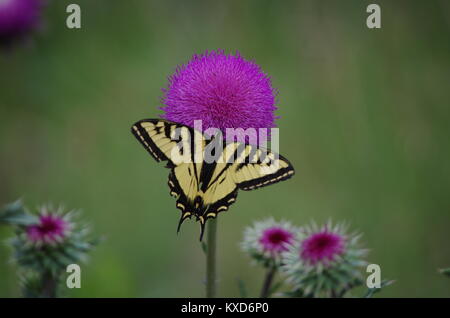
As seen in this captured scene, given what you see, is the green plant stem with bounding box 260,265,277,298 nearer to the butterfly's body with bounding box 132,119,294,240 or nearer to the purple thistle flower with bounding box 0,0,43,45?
the butterfly's body with bounding box 132,119,294,240

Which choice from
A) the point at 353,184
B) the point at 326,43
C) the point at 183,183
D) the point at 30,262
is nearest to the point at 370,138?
the point at 353,184

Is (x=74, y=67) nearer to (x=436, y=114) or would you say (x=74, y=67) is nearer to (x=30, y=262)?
(x=30, y=262)

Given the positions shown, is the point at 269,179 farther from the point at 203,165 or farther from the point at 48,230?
the point at 48,230

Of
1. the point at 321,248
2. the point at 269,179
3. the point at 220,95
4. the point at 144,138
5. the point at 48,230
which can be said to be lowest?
the point at 321,248

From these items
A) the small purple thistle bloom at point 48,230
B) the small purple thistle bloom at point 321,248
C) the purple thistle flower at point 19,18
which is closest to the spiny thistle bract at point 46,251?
the small purple thistle bloom at point 48,230

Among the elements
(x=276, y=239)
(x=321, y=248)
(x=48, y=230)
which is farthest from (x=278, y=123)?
(x=48, y=230)

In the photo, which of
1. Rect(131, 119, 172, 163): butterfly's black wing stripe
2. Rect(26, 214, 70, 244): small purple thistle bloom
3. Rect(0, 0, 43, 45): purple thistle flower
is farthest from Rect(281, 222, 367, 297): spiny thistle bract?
Rect(0, 0, 43, 45): purple thistle flower
